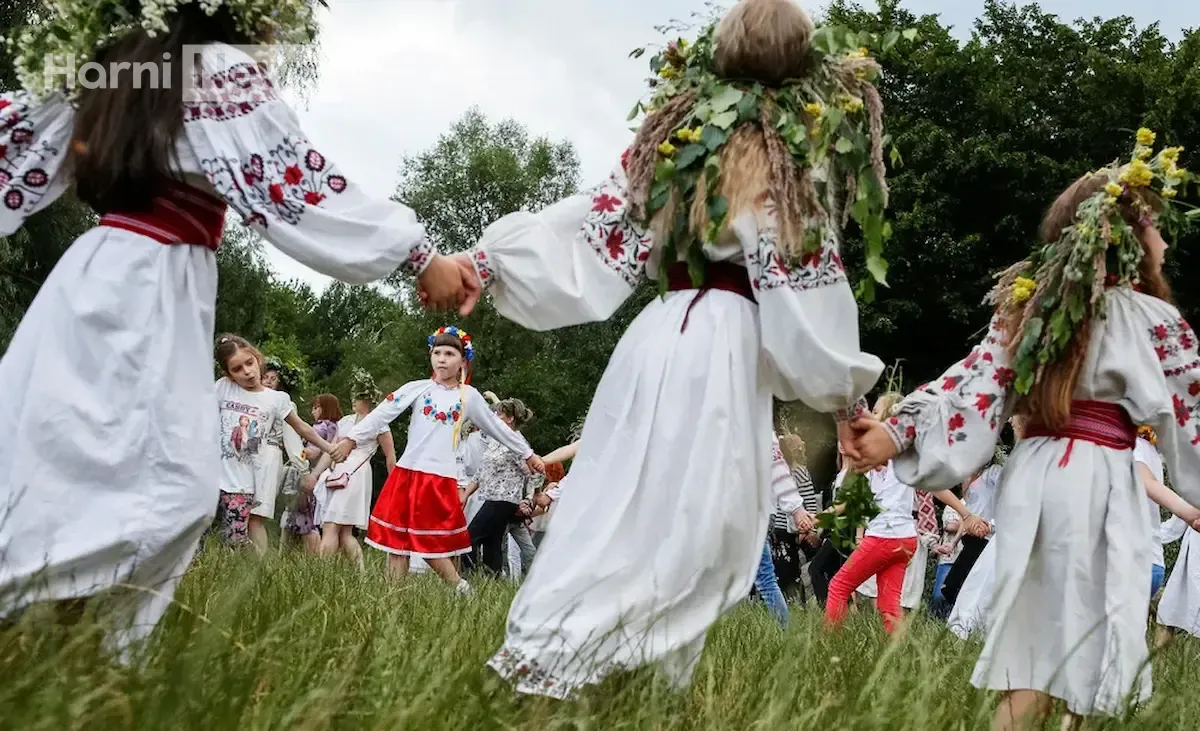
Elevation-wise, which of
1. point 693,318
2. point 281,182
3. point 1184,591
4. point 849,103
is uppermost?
point 849,103

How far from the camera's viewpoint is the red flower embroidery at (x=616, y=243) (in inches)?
156

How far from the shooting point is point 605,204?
3984 millimetres

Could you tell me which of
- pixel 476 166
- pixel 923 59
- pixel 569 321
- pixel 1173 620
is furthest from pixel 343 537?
pixel 476 166

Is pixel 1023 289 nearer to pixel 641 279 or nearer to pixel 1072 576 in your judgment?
pixel 1072 576

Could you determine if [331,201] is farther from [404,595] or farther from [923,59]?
[923,59]

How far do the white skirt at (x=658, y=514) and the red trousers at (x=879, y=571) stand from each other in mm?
5558

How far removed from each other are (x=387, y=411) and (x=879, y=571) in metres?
3.68

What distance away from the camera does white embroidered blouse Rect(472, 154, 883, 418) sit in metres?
3.65

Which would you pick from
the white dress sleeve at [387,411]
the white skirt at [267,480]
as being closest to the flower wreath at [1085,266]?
the white dress sleeve at [387,411]

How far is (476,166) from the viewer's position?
4462 cm

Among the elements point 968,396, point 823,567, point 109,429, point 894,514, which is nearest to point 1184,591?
point 894,514

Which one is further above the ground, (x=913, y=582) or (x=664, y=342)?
(x=664, y=342)

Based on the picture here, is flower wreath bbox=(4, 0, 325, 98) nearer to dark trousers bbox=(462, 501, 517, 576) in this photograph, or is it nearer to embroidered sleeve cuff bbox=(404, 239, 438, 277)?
embroidered sleeve cuff bbox=(404, 239, 438, 277)

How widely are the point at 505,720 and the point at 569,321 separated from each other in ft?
5.01
